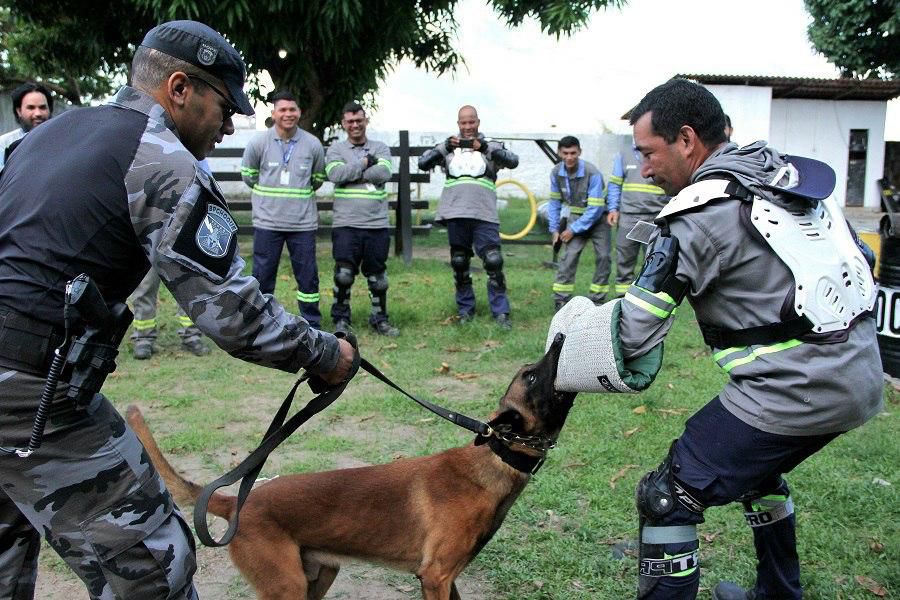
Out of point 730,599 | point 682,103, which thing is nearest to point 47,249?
point 682,103

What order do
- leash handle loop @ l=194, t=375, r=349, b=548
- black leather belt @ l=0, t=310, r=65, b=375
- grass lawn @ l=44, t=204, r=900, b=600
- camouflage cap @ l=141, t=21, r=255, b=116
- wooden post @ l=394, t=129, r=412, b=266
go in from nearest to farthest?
black leather belt @ l=0, t=310, r=65, b=375, camouflage cap @ l=141, t=21, r=255, b=116, leash handle loop @ l=194, t=375, r=349, b=548, grass lawn @ l=44, t=204, r=900, b=600, wooden post @ l=394, t=129, r=412, b=266

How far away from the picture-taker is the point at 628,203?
906 cm

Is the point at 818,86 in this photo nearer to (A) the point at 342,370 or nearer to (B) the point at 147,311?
(B) the point at 147,311

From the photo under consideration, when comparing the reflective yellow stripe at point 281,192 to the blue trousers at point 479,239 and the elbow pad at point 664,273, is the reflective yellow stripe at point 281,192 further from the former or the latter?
the elbow pad at point 664,273

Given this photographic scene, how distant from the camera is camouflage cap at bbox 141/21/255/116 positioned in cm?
233

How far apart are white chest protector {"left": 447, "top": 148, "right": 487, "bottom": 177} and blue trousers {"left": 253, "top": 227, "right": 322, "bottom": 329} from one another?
1.77 meters

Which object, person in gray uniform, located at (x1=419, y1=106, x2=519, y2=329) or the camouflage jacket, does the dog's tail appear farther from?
person in gray uniform, located at (x1=419, y1=106, x2=519, y2=329)

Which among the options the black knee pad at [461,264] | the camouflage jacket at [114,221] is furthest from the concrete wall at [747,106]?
the camouflage jacket at [114,221]

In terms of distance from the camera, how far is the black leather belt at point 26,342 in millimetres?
2152

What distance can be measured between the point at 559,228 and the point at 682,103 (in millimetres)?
7497

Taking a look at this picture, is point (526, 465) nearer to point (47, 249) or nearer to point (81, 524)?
point (81, 524)

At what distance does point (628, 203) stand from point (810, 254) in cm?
668

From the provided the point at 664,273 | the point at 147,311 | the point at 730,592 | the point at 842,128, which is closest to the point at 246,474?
the point at 664,273

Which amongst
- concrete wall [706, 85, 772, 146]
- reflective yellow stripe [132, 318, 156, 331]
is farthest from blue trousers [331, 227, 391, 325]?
concrete wall [706, 85, 772, 146]
